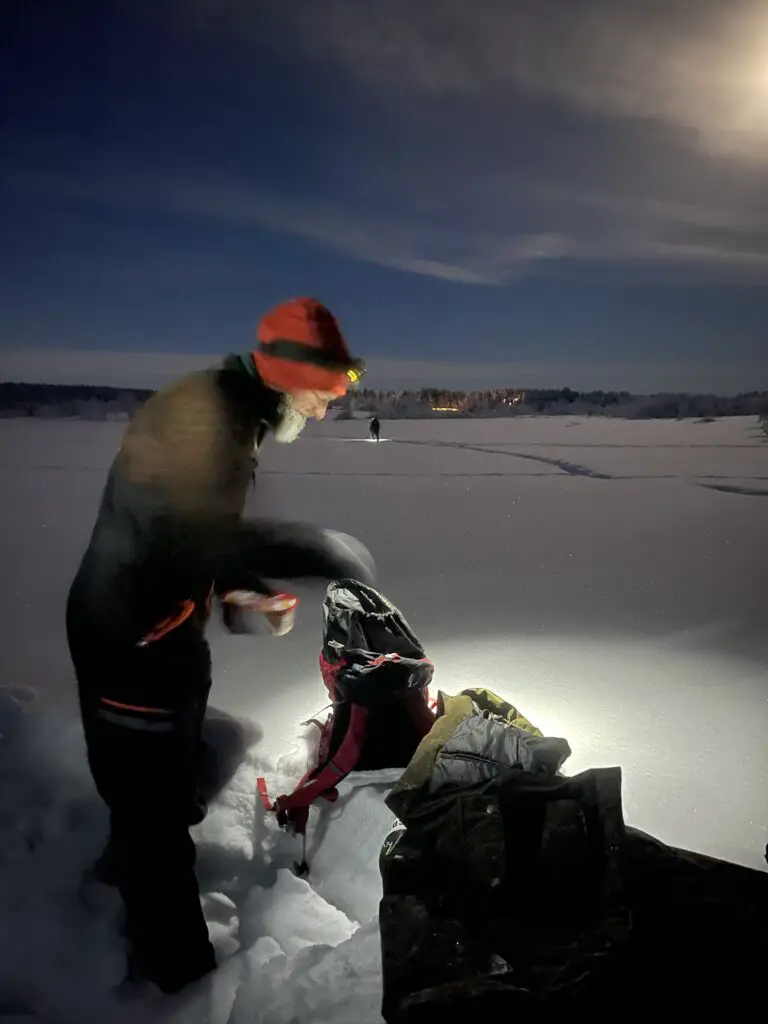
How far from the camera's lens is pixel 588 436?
6.43 feet

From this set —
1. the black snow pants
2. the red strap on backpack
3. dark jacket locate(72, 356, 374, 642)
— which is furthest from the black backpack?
dark jacket locate(72, 356, 374, 642)

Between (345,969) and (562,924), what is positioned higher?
(562,924)

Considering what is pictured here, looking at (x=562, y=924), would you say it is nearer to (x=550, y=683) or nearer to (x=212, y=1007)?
(x=212, y=1007)

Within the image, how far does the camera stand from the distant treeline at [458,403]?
132cm

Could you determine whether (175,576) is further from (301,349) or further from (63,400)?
(63,400)

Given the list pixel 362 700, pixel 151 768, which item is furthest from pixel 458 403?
pixel 151 768

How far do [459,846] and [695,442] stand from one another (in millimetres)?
1434

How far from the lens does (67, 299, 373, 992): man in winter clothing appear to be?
1.00 meters

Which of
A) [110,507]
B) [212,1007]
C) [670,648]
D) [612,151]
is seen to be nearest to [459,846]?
[212,1007]

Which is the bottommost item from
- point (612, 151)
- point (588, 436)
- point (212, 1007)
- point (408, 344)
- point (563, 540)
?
point (212, 1007)

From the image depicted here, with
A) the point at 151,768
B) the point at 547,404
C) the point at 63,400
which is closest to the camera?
the point at 151,768

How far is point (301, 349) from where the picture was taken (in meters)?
Result: 1.04

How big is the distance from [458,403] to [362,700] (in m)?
0.73

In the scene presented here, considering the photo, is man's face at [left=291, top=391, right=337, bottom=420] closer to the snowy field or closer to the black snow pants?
the snowy field
